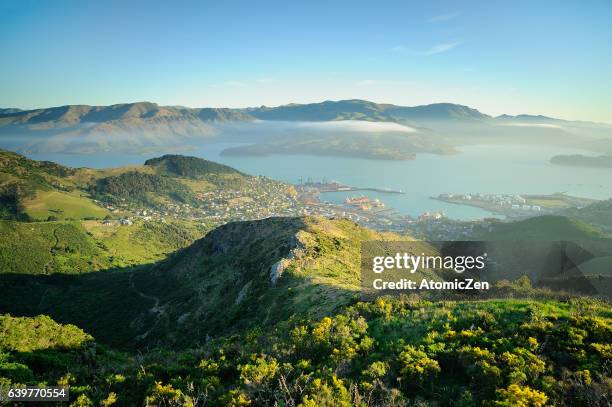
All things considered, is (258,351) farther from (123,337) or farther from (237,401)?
(123,337)

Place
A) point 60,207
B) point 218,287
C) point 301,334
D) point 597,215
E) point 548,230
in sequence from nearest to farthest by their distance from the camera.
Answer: point 301,334 → point 218,287 → point 548,230 → point 597,215 → point 60,207

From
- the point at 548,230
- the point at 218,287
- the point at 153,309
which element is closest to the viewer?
the point at 218,287

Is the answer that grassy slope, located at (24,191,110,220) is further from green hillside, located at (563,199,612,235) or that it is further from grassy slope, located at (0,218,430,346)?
green hillside, located at (563,199,612,235)

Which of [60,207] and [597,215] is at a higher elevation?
[597,215]

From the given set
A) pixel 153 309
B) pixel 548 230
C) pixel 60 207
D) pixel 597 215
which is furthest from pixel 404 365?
pixel 60 207

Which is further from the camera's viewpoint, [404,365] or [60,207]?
[60,207]

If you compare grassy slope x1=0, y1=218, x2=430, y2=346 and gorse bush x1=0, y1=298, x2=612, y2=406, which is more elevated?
gorse bush x1=0, y1=298, x2=612, y2=406

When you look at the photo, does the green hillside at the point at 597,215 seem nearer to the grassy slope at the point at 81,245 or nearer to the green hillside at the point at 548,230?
the green hillside at the point at 548,230

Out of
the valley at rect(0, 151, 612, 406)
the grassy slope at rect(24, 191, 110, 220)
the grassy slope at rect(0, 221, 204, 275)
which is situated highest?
the valley at rect(0, 151, 612, 406)

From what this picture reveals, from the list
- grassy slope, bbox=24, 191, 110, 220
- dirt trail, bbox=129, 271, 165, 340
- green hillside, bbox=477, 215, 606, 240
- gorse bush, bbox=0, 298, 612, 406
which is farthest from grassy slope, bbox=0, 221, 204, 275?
green hillside, bbox=477, 215, 606, 240

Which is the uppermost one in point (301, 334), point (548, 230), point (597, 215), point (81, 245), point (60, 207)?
point (301, 334)

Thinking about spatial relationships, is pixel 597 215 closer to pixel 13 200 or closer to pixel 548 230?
pixel 548 230
